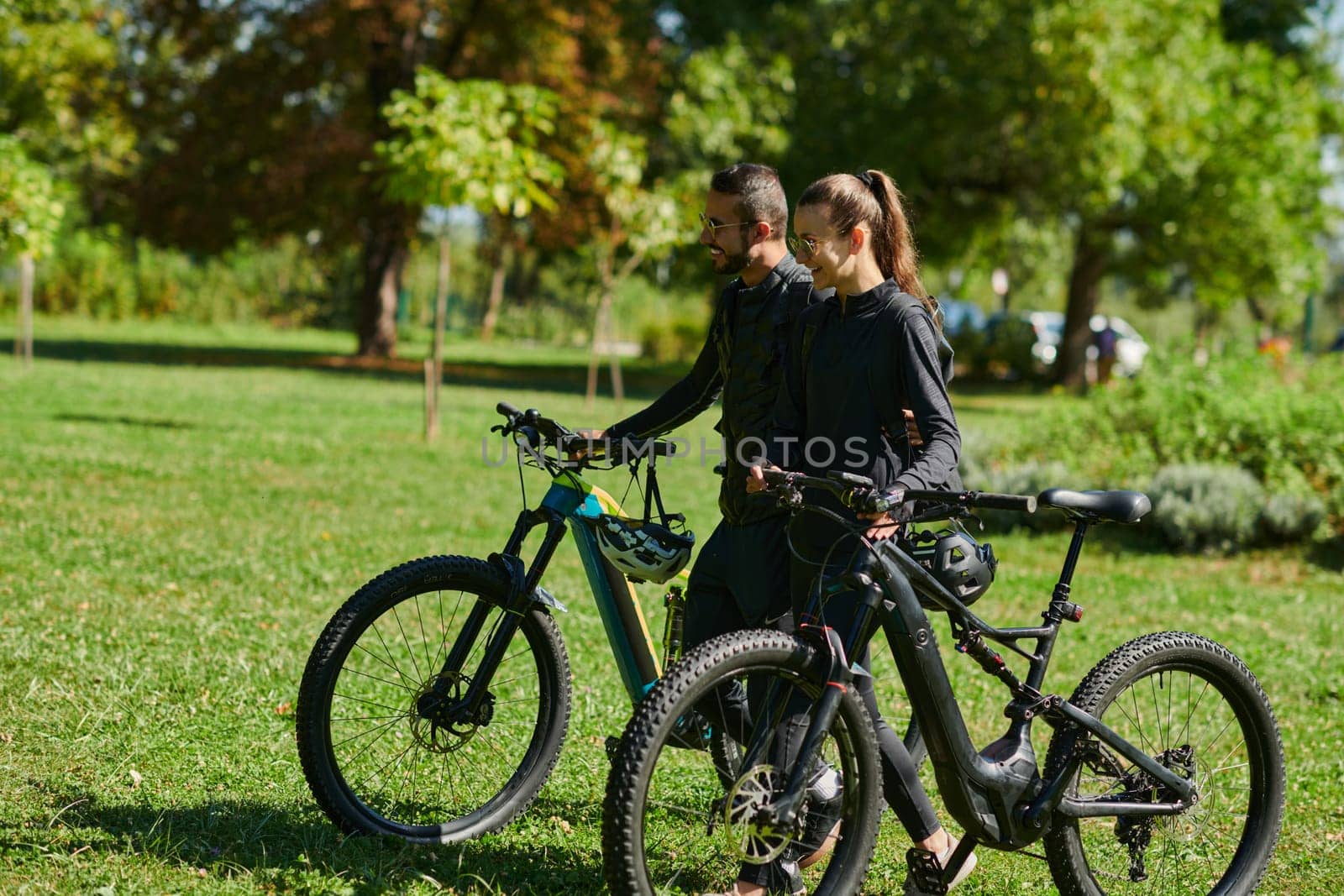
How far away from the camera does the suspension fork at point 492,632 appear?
3.66 meters

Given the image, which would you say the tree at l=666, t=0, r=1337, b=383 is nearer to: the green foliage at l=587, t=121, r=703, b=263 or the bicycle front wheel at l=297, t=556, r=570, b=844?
the green foliage at l=587, t=121, r=703, b=263

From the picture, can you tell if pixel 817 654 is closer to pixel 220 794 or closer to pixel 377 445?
pixel 220 794

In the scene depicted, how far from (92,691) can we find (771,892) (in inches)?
121

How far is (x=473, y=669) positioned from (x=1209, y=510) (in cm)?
771

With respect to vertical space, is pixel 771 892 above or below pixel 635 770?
below

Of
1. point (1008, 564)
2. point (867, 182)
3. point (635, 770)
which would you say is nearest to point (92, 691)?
point (635, 770)

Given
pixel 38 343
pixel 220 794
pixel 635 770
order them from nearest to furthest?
pixel 635 770, pixel 220 794, pixel 38 343

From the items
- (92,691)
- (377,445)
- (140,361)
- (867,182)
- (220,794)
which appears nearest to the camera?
(867,182)

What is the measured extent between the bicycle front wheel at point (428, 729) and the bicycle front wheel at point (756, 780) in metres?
0.57

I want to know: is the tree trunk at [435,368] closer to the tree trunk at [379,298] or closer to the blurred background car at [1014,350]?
the tree trunk at [379,298]

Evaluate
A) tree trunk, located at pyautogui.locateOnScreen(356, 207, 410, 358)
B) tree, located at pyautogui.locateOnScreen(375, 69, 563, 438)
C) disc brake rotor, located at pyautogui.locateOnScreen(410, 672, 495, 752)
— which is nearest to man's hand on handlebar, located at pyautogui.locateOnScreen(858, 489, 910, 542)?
disc brake rotor, located at pyautogui.locateOnScreen(410, 672, 495, 752)

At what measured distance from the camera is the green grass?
3.71 m

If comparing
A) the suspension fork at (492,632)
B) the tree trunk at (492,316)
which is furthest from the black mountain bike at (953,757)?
the tree trunk at (492,316)

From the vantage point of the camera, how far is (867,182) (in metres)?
3.45
